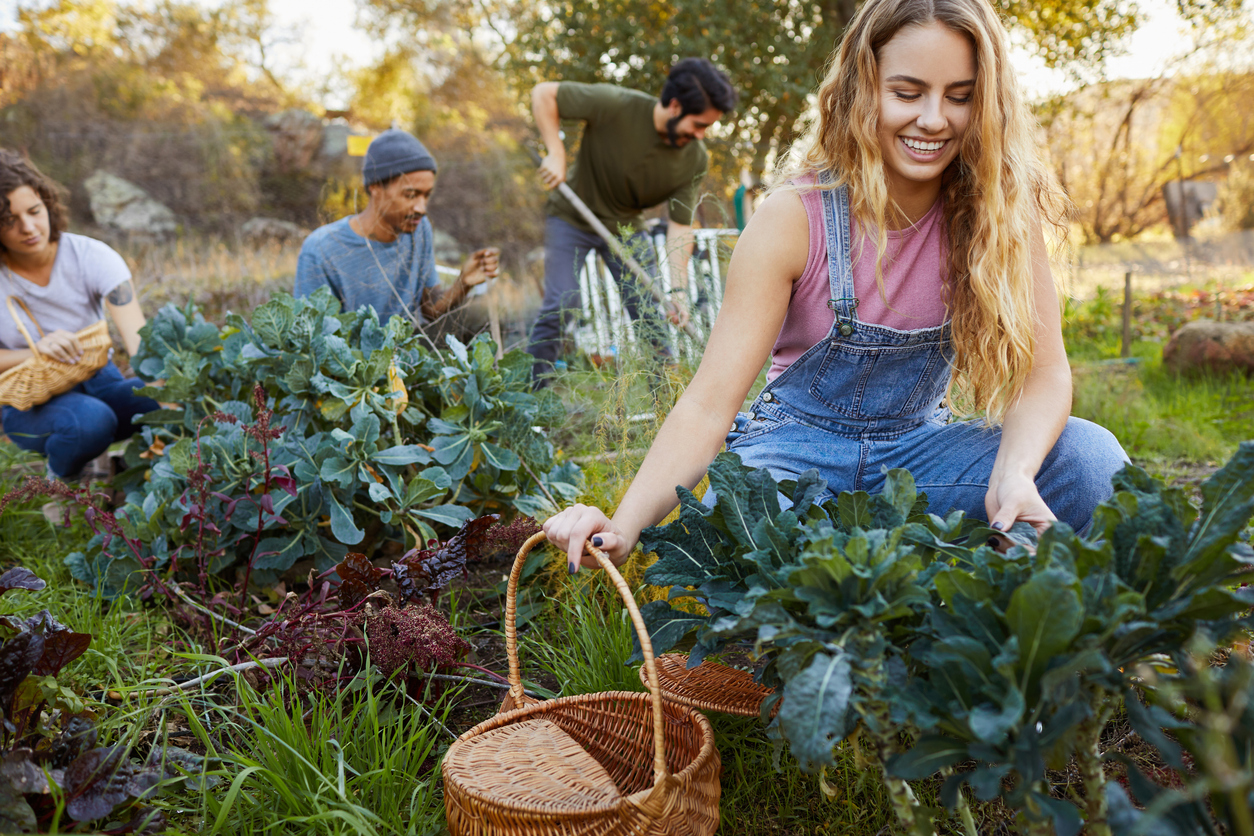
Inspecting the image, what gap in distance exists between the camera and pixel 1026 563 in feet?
2.73

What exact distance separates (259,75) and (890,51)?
16.4 m

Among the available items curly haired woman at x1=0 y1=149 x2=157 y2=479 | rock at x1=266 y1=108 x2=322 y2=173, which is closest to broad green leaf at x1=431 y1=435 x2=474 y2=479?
curly haired woman at x1=0 y1=149 x2=157 y2=479

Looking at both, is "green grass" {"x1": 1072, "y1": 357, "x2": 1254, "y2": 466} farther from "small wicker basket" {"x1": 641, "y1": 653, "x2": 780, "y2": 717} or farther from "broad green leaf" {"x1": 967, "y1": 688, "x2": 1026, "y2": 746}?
"broad green leaf" {"x1": 967, "y1": 688, "x2": 1026, "y2": 746}

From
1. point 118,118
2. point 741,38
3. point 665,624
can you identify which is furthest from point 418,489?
point 118,118

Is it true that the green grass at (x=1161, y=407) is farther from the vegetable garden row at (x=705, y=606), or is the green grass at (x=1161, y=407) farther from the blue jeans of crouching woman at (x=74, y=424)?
the blue jeans of crouching woman at (x=74, y=424)

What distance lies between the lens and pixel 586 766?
1.24 meters

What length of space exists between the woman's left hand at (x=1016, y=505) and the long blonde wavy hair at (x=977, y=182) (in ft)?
0.87

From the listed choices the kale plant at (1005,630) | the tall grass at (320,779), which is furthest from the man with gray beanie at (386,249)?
the kale plant at (1005,630)

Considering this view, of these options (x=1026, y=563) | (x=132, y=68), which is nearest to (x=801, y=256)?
(x=1026, y=563)

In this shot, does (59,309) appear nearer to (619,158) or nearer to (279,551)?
(279,551)

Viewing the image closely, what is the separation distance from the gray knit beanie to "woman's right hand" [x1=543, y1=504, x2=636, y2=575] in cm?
221

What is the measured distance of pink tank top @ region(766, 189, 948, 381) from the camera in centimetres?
150

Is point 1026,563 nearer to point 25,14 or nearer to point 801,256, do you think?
point 801,256

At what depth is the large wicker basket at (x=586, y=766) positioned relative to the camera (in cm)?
102
